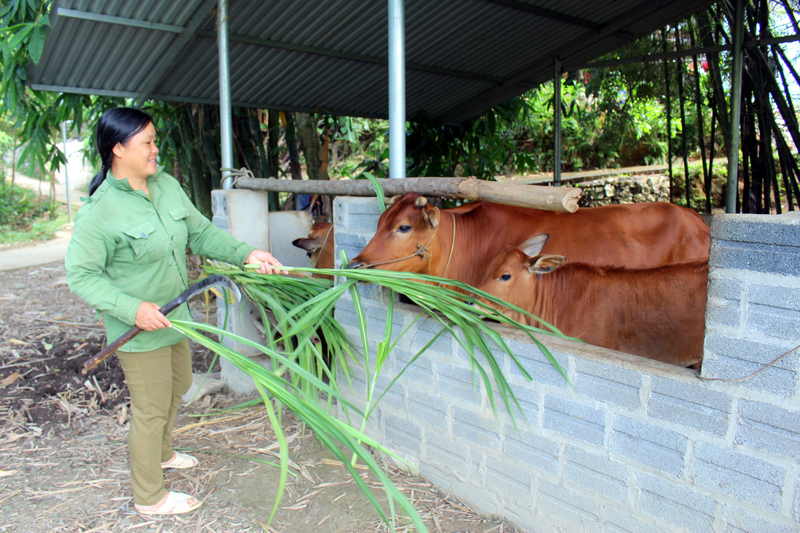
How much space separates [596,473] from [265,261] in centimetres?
176

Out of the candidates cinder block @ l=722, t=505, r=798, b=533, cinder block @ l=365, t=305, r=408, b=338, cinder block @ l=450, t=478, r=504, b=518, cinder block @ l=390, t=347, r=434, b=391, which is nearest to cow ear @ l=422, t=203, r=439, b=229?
cinder block @ l=365, t=305, r=408, b=338

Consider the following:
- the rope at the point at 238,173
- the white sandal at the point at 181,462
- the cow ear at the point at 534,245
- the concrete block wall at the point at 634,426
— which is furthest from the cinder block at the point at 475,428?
the rope at the point at 238,173

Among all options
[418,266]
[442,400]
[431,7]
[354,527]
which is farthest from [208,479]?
[431,7]

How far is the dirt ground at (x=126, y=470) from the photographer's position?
2.71 m

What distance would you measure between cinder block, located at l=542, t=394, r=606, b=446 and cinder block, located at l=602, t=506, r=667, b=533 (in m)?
0.26

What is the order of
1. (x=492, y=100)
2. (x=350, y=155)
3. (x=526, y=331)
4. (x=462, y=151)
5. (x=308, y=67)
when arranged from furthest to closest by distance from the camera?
(x=350, y=155), (x=462, y=151), (x=492, y=100), (x=308, y=67), (x=526, y=331)

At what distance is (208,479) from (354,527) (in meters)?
0.96

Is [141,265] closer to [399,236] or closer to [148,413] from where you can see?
[148,413]

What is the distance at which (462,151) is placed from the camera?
764 centimetres

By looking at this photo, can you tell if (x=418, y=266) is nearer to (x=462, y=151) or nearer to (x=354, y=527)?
(x=354, y=527)

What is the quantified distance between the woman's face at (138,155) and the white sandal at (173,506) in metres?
1.58

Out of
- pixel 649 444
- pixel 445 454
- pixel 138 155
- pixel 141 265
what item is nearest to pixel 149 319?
pixel 141 265

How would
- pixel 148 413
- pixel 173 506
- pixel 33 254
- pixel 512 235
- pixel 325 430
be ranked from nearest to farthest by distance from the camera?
pixel 325 430
pixel 148 413
pixel 173 506
pixel 512 235
pixel 33 254

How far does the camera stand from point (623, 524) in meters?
2.11
